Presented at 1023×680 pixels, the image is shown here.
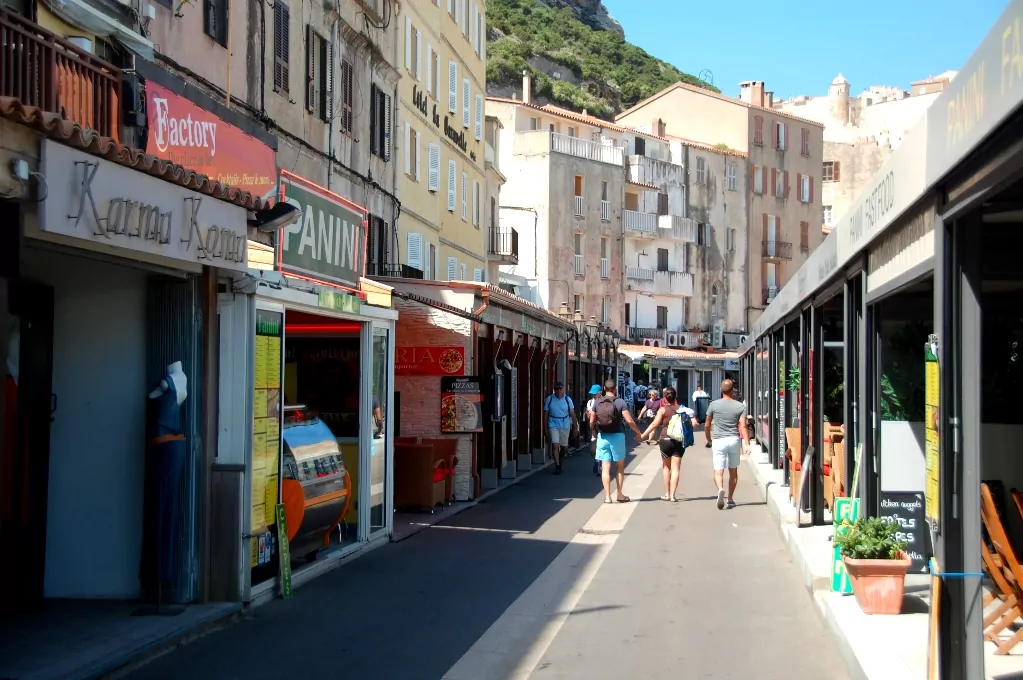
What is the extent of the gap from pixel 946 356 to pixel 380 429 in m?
7.76

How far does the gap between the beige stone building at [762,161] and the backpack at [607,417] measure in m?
53.1

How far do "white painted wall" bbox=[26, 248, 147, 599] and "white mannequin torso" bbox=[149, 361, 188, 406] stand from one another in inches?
14.3

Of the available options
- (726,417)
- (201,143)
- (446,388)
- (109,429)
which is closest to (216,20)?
(201,143)

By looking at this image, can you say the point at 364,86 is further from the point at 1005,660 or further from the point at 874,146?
the point at 874,146

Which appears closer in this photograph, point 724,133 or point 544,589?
point 544,589

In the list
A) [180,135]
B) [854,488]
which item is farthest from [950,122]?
[180,135]

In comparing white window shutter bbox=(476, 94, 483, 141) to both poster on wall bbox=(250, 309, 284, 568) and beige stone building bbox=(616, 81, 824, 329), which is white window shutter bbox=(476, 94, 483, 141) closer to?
poster on wall bbox=(250, 309, 284, 568)

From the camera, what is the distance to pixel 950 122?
5.54 metres

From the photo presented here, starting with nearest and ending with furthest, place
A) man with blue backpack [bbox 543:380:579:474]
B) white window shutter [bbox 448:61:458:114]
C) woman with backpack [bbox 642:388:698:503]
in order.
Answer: woman with backpack [bbox 642:388:698:503] → man with blue backpack [bbox 543:380:579:474] → white window shutter [bbox 448:61:458:114]

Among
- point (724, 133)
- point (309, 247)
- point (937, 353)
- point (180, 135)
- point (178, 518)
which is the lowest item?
point (178, 518)

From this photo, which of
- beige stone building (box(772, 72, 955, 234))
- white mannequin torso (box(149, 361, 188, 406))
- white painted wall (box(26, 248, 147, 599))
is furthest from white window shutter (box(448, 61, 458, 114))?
beige stone building (box(772, 72, 955, 234))

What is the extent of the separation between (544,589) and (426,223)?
20.2 metres

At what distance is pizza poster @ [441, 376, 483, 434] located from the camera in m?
17.1

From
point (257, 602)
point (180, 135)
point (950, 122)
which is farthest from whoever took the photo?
point (180, 135)
